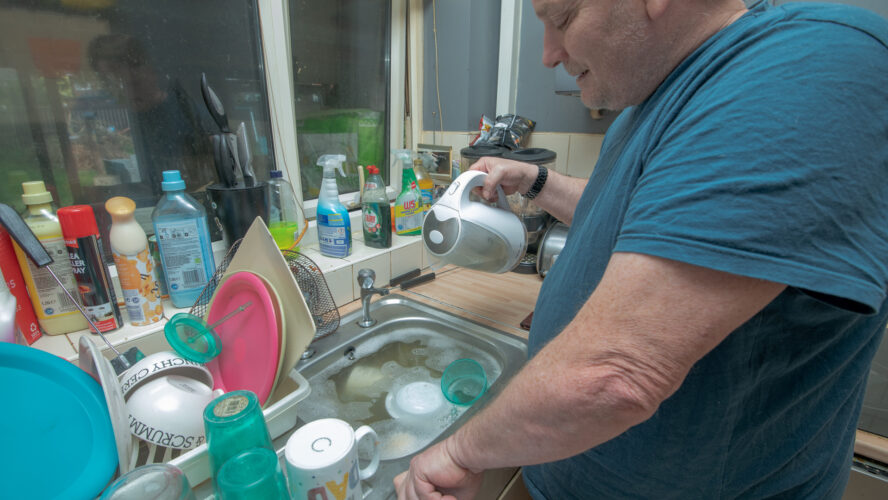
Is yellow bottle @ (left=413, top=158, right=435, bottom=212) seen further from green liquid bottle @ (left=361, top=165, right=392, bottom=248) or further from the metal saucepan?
the metal saucepan

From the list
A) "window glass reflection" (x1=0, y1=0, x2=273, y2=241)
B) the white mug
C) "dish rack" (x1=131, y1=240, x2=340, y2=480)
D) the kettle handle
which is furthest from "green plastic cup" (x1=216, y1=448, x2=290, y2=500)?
"window glass reflection" (x1=0, y1=0, x2=273, y2=241)

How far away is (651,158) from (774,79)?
0.11 meters

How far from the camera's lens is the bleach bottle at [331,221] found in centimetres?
105

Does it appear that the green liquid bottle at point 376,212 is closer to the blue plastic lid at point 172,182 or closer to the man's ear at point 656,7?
the blue plastic lid at point 172,182

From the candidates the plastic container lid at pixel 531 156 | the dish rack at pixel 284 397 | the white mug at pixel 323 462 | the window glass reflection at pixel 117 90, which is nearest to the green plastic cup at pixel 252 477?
the white mug at pixel 323 462

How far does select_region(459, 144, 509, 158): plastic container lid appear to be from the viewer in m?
1.22

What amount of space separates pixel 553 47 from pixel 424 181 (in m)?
0.86

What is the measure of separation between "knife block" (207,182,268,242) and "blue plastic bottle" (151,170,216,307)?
86 mm

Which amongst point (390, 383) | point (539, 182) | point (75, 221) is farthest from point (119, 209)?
point (539, 182)

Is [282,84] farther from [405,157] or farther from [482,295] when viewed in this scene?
[482,295]

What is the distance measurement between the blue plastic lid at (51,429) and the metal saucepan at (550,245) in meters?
0.99

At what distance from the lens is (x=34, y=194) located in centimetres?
65

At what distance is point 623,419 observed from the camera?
348mm

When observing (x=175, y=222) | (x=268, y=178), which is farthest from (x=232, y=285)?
(x=268, y=178)
